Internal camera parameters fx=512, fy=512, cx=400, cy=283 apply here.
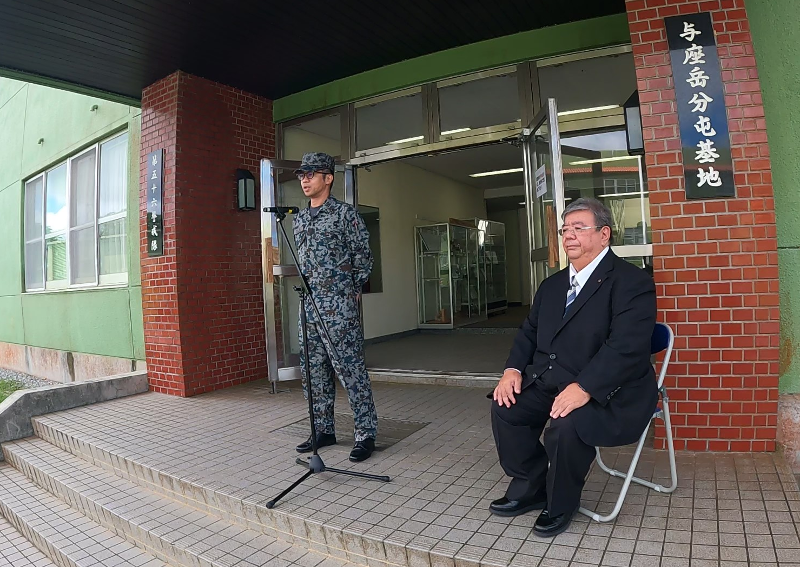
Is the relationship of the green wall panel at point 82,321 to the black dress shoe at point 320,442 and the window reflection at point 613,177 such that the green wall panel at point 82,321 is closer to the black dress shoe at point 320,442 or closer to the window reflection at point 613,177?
the black dress shoe at point 320,442

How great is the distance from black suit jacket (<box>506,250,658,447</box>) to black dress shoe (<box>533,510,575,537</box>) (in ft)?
1.23

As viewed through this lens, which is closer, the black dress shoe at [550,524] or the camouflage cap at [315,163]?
the black dress shoe at [550,524]

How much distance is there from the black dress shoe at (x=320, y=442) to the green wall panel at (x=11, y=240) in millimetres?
8371

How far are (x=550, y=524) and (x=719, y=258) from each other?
181 cm

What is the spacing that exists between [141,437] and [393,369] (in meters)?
2.55

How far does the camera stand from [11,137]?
30.5ft

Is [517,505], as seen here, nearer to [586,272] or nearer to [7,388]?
[586,272]

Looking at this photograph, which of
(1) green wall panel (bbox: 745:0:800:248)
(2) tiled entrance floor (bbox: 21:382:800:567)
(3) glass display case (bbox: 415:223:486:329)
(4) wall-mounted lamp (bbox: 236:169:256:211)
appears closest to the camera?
(2) tiled entrance floor (bbox: 21:382:800:567)

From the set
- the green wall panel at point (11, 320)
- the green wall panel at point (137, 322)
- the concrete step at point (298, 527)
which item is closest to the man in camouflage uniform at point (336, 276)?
the concrete step at point (298, 527)

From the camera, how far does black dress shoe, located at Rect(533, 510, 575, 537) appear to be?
6.81ft

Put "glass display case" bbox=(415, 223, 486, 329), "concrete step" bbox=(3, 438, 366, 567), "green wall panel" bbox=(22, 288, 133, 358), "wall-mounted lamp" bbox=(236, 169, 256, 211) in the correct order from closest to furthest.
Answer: "concrete step" bbox=(3, 438, 366, 567)
"wall-mounted lamp" bbox=(236, 169, 256, 211)
"green wall panel" bbox=(22, 288, 133, 358)
"glass display case" bbox=(415, 223, 486, 329)

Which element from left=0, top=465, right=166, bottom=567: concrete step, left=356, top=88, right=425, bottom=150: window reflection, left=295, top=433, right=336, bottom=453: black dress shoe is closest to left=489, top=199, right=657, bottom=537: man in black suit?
left=295, top=433, right=336, bottom=453: black dress shoe

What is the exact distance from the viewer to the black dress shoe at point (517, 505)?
7.48ft

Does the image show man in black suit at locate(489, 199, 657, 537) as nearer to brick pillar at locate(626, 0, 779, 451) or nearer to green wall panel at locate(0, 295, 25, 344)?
brick pillar at locate(626, 0, 779, 451)
